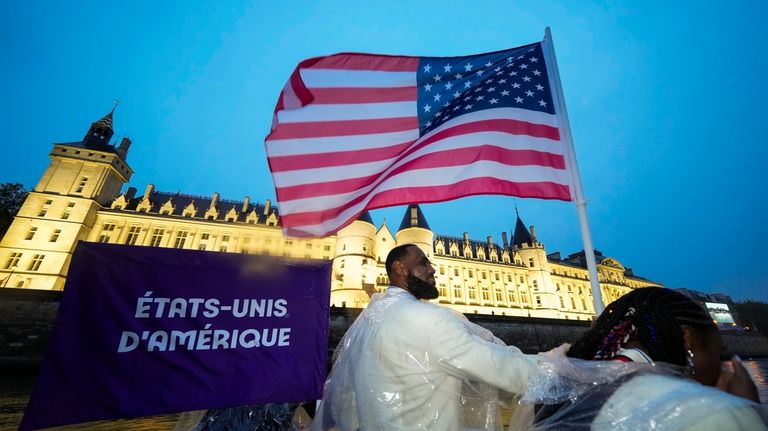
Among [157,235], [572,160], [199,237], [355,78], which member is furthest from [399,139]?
[157,235]

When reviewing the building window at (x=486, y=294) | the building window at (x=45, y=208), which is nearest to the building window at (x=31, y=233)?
the building window at (x=45, y=208)

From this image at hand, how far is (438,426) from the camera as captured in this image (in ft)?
6.08

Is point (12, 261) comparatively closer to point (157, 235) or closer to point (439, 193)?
point (157, 235)

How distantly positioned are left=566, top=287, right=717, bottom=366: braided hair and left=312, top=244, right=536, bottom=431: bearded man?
1.20ft

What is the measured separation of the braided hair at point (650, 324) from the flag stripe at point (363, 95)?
381 cm

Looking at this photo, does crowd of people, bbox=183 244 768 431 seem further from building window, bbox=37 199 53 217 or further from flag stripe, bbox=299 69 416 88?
building window, bbox=37 199 53 217

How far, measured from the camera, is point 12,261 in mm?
31312

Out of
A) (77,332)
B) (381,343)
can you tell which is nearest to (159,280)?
(77,332)

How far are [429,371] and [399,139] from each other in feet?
10.6

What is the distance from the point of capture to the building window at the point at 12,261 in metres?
31.1

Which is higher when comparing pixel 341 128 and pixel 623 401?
pixel 341 128

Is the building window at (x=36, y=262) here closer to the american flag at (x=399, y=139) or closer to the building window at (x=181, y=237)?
the building window at (x=181, y=237)

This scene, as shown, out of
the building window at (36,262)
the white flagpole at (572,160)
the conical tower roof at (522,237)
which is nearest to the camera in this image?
the white flagpole at (572,160)

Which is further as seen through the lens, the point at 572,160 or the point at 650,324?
the point at 572,160
